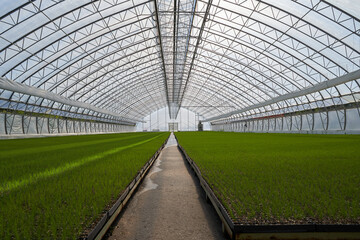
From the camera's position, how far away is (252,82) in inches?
1642

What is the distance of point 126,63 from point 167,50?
27.3 feet

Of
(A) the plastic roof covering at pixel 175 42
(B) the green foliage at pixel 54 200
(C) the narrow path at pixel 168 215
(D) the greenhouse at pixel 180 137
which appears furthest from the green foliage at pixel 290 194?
(A) the plastic roof covering at pixel 175 42

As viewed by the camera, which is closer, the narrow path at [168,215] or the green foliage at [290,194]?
the green foliage at [290,194]

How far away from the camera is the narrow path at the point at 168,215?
3539mm

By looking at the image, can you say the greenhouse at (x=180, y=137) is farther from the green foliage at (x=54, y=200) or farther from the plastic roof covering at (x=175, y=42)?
the plastic roof covering at (x=175, y=42)

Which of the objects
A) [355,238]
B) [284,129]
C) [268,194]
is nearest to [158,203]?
[268,194]

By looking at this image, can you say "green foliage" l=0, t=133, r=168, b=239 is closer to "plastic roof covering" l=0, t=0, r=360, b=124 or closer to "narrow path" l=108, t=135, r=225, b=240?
Result: "narrow path" l=108, t=135, r=225, b=240

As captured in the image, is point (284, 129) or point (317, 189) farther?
point (284, 129)

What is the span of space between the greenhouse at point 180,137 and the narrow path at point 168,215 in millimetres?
37

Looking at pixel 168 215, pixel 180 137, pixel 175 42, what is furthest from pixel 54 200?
pixel 180 137

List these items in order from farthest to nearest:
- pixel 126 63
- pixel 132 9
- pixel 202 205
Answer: pixel 126 63
pixel 132 9
pixel 202 205

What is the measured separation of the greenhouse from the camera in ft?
11.2

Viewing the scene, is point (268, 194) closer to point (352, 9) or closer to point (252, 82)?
point (352, 9)

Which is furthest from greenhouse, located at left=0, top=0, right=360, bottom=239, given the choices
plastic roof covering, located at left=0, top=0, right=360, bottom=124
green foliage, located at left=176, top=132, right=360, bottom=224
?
plastic roof covering, located at left=0, top=0, right=360, bottom=124
